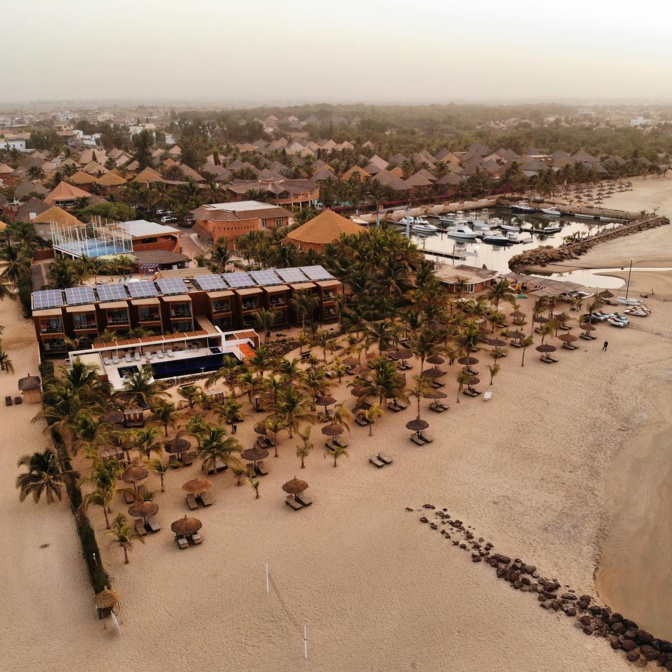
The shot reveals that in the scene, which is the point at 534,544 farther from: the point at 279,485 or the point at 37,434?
the point at 37,434

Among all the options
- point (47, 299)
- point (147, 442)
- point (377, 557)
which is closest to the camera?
point (377, 557)

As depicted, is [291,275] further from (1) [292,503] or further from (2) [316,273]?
(1) [292,503]

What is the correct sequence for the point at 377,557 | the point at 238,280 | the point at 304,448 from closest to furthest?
the point at 377,557, the point at 304,448, the point at 238,280

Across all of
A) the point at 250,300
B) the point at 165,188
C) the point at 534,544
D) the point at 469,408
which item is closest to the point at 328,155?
the point at 165,188

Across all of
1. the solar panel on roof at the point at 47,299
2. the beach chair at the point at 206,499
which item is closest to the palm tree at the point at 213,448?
the beach chair at the point at 206,499

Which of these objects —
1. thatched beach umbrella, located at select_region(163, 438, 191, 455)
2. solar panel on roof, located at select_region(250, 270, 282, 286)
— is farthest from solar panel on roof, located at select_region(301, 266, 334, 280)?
thatched beach umbrella, located at select_region(163, 438, 191, 455)

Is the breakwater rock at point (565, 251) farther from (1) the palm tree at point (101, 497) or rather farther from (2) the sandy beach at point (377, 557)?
(1) the palm tree at point (101, 497)

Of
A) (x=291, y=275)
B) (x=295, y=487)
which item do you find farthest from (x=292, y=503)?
→ (x=291, y=275)
